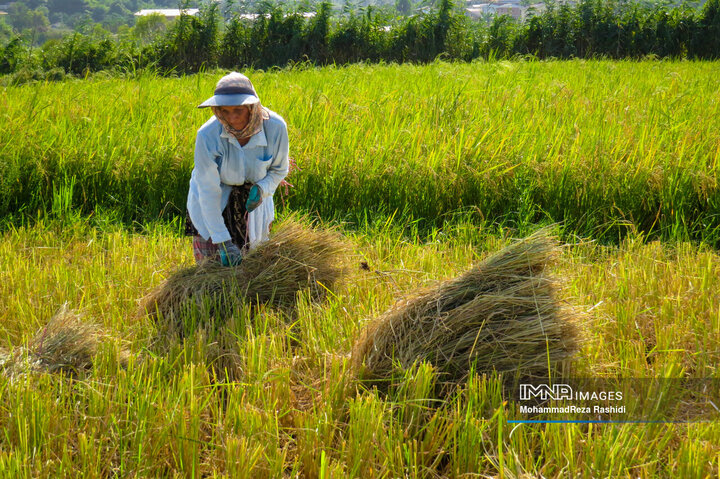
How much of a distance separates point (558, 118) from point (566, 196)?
4.55 ft

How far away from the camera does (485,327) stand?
2.20m

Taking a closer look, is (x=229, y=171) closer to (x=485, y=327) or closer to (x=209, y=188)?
(x=209, y=188)

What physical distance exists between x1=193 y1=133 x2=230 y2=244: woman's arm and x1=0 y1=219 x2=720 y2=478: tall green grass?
1.48ft

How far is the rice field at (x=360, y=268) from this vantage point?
1.84 meters

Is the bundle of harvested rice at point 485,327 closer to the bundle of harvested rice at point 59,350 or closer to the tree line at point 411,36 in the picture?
the bundle of harvested rice at point 59,350

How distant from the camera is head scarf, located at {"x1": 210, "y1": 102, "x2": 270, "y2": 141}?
2841mm

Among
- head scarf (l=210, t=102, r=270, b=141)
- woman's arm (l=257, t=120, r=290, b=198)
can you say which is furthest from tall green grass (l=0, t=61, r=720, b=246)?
head scarf (l=210, t=102, r=270, b=141)

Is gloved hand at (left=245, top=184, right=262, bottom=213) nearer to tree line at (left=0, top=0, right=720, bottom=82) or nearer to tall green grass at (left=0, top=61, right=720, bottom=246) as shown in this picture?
tall green grass at (left=0, top=61, right=720, bottom=246)

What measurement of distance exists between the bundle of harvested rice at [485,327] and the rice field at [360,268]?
0.29 ft

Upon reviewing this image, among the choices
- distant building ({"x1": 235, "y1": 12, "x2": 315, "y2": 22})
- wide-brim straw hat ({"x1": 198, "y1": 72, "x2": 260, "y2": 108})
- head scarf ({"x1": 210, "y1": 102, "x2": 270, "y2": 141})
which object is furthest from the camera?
distant building ({"x1": 235, "y1": 12, "x2": 315, "y2": 22})

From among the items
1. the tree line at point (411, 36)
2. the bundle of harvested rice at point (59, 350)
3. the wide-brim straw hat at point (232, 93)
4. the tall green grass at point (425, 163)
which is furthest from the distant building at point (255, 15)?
the bundle of harvested rice at point (59, 350)

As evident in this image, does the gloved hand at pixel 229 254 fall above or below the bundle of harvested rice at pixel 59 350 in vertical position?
above

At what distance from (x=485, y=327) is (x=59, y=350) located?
1614 millimetres

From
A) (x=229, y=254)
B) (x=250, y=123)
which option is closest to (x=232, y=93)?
(x=250, y=123)
